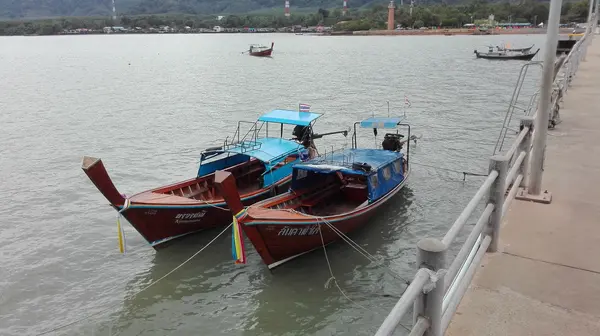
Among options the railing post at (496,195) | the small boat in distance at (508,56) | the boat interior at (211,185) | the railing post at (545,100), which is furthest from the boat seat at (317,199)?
the small boat in distance at (508,56)

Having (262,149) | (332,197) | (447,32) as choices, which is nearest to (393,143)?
(332,197)

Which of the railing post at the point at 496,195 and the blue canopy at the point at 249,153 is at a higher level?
the railing post at the point at 496,195

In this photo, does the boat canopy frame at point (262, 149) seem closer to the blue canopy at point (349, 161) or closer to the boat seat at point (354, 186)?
the blue canopy at point (349, 161)

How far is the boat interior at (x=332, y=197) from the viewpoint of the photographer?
43.8 feet

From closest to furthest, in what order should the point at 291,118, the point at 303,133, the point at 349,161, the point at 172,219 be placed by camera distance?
1. the point at 172,219
2. the point at 349,161
3. the point at 291,118
4. the point at 303,133

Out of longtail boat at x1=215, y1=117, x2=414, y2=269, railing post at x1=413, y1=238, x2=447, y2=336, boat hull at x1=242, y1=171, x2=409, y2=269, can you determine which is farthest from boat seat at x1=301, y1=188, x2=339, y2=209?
railing post at x1=413, y1=238, x2=447, y2=336

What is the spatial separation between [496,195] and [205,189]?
418 inches

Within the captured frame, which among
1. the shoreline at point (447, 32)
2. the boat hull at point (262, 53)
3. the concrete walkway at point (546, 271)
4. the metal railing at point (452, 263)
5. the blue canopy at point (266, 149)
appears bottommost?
the blue canopy at point (266, 149)

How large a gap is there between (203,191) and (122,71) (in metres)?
63.8

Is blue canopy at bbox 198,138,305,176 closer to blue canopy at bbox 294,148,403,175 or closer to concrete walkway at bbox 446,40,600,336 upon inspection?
blue canopy at bbox 294,148,403,175

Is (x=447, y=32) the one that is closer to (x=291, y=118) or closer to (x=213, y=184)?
(x=291, y=118)

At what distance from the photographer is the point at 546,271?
536 centimetres

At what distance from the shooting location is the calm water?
10.5 meters

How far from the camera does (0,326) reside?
10359 millimetres
